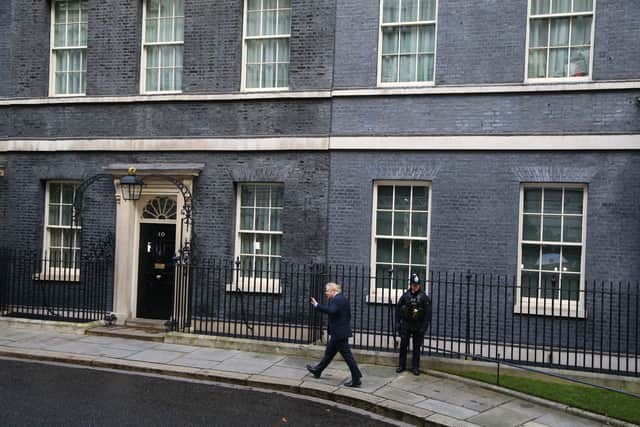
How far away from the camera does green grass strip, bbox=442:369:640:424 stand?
8.49m

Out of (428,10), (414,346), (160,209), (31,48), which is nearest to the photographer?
(414,346)

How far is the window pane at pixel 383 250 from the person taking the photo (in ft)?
42.3

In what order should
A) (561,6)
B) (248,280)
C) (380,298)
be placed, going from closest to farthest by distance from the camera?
(561,6) → (380,298) → (248,280)

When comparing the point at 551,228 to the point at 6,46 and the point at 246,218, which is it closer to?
the point at 246,218

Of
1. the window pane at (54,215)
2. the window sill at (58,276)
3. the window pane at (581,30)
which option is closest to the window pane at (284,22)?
the window pane at (581,30)

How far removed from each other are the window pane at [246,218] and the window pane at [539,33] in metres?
6.54

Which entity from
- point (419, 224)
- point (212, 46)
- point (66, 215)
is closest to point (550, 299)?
point (419, 224)

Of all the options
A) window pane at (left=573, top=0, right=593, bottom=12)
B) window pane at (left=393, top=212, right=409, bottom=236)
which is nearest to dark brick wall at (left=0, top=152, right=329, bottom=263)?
window pane at (left=393, top=212, right=409, bottom=236)

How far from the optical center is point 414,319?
10250 mm

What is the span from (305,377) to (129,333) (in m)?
4.58

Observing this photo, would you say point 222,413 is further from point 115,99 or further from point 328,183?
point 115,99

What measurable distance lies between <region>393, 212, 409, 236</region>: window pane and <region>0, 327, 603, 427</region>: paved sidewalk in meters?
2.99

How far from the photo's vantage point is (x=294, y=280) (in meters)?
13.4

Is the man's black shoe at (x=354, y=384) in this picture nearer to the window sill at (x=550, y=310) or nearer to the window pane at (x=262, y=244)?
the window sill at (x=550, y=310)
